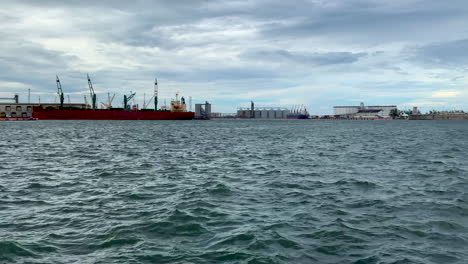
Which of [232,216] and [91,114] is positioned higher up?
[91,114]

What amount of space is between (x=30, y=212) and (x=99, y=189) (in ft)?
11.2

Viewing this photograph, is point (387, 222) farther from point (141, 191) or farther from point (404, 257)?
point (141, 191)

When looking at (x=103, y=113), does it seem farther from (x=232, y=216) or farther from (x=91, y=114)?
(x=232, y=216)

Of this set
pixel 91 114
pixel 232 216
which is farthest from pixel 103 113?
pixel 232 216

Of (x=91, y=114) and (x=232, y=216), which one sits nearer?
(x=232, y=216)

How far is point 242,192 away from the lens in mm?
13086

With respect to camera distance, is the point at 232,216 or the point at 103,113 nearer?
the point at 232,216

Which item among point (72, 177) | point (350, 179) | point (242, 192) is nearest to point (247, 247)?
point (242, 192)

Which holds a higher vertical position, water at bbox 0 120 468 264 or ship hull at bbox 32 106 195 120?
ship hull at bbox 32 106 195 120

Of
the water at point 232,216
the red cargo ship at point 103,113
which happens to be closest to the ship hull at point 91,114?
the red cargo ship at point 103,113

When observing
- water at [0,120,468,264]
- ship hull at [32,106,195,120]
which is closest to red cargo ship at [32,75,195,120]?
ship hull at [32,106,195,120]

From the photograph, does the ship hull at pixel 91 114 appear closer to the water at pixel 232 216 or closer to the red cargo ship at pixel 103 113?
the red cargo ship at pixel 103 113

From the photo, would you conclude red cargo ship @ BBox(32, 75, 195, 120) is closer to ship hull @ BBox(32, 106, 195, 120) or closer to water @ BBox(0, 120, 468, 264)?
ship hull @ BBox(32, 106, 195, 120)

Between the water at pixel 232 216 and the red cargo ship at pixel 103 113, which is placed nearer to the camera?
the water at pixel 232 216
